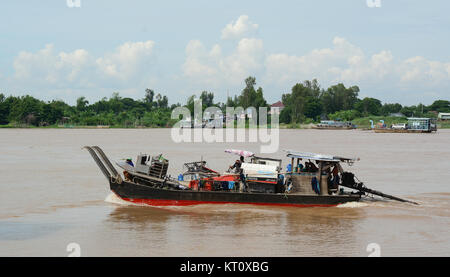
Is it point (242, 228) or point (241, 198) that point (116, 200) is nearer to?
point (241, 198)

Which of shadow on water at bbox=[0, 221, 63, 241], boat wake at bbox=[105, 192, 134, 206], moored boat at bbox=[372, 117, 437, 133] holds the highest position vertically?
moored boat at bbox=[372, 117, 437, 133]

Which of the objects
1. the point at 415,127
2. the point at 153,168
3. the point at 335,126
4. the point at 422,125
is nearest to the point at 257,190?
the point at 153,168

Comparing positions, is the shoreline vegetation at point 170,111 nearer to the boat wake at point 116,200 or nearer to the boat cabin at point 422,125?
the boat cabin at point 422,125

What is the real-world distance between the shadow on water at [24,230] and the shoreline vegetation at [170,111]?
349 feet

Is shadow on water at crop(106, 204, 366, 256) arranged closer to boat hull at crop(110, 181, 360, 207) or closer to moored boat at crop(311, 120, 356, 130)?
boat hull at crop(110, 181, 360, 207)

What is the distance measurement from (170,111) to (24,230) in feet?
421

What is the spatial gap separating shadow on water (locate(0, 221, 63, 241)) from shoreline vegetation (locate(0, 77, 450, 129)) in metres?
106

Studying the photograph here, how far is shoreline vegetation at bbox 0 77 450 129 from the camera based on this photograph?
120m

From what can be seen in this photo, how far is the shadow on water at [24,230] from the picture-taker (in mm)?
14800

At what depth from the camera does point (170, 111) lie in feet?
470

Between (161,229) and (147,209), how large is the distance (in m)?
2.78

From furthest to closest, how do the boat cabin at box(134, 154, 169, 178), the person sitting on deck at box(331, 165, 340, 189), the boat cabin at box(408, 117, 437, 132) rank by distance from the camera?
1. the boat cabin at box(408, 117, 437, 132)
2. the boat cabin at box(134, 154, 169, 178)
3. the person sitting on deck at box(331, 165, 340, 189)

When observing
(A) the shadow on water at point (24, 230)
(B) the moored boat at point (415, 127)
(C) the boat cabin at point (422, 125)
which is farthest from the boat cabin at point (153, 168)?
(C) the boat cabin at point (422, 125)

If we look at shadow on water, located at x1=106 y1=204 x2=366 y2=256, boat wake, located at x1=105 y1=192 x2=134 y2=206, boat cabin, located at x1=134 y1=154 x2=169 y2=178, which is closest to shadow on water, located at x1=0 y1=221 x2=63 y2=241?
shadow on water, located at x1=106 y1=204 x2=366 y2=256
